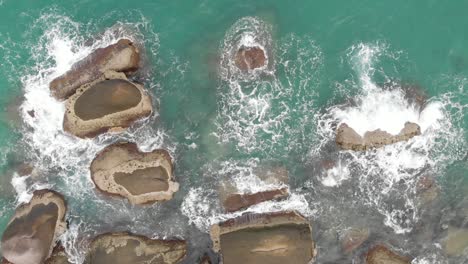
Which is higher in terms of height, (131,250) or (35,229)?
(35,229)

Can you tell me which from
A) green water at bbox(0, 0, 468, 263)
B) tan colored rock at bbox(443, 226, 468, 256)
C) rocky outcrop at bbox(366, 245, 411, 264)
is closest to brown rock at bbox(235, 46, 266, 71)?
green water at bbox(0, 0, 468, 263)

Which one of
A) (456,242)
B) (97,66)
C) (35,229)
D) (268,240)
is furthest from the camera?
(456,242)

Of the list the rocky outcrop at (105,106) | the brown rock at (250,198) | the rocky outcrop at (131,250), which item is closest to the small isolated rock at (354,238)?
the brown rock at (250,198)

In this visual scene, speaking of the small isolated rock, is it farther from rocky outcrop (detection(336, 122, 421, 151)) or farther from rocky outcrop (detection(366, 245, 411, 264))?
rocky outcrop (detection(336, 122, 421, 151))

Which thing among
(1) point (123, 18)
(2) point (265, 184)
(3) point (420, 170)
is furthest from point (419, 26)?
(1) point (123, 18)

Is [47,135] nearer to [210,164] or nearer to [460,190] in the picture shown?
[210,164]

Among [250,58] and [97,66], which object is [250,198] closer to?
[250,58]

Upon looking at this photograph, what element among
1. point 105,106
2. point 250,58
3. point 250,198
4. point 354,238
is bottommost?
point 354,238

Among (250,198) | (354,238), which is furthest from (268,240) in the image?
(354,238)
